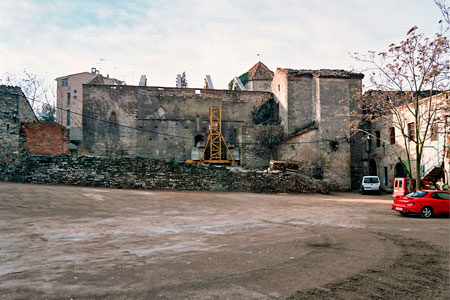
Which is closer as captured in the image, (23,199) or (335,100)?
(23,199)

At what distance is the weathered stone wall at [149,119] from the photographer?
119 ft

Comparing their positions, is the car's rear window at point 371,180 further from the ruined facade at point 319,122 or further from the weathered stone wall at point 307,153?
the weathered stone wall at point 307,153

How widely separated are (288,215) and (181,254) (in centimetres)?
796

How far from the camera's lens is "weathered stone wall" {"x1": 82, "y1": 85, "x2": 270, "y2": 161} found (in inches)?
1427

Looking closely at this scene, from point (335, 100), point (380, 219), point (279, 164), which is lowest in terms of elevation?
A: point (380, 219)

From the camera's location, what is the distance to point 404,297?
Answer: 5039 millimetres

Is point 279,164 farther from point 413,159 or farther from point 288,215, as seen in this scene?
point 288,215

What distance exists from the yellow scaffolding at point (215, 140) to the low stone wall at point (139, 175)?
9825 millimetres

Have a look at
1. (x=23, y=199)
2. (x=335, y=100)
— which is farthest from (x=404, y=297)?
(x=335, y=100)

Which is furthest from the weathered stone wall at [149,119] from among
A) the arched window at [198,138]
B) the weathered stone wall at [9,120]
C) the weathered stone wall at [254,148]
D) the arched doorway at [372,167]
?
the weathered stone wall at [9,120]

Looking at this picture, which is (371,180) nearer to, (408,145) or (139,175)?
(408,145)

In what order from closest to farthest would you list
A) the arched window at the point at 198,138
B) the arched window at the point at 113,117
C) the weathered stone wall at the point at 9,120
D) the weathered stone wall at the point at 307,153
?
1. the weathered stone wall at the point at 9,120
2. the weathered stone wall at the point at 307,153
3. the arched window at the point at 113,117
4. the arched window at the point at 198,138

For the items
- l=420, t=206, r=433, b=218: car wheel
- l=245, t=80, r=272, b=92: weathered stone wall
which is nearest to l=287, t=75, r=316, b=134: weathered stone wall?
l=245, t=80, r=272, b=92: weathered stone wall

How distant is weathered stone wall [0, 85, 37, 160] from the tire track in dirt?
67.1 feet
